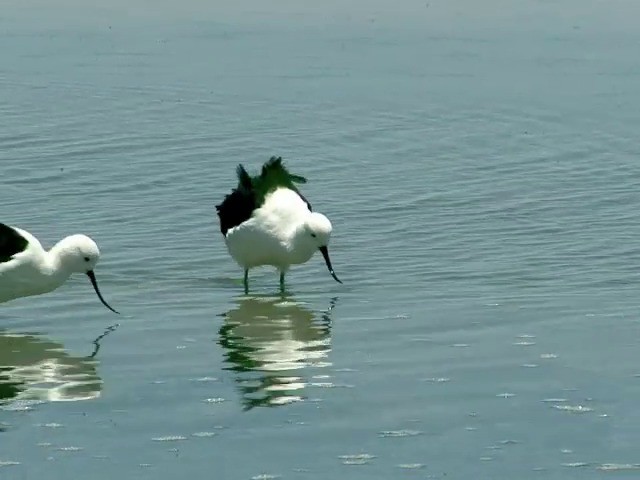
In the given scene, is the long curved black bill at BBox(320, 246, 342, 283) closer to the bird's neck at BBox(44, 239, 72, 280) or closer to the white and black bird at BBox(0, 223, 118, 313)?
the white and black bird at BBox(0, 223, 118, 313)

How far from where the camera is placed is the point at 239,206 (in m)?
12.5

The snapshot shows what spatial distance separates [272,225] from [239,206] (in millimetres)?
356

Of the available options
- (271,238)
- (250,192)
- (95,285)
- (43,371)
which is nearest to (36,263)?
(95,285)

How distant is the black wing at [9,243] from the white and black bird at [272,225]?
70.2 inches

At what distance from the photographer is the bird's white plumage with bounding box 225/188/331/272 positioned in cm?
1215

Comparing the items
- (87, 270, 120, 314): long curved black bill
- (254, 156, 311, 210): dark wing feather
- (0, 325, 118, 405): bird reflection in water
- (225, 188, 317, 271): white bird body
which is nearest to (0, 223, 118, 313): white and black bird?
(87, 270, 120, 314): long curved black bill

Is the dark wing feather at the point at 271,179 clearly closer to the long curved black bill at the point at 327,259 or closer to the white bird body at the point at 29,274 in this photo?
the long curved black bill at the point at 327,259

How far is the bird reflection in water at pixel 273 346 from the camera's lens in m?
9.36

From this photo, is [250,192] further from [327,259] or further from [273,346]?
[273,346]

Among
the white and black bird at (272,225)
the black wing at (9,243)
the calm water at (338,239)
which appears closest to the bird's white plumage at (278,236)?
the white and black bird at (272,225)

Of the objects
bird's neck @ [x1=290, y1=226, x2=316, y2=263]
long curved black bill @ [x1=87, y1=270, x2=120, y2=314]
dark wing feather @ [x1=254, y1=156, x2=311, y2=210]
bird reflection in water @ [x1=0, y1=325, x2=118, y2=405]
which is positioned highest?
dark wing feather @ [x1=254, y1=156, x2=311, y2=210]

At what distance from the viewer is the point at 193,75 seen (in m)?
19.8

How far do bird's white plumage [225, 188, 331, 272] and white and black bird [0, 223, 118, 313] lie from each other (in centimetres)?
132

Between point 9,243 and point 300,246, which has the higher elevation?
point 300,246
